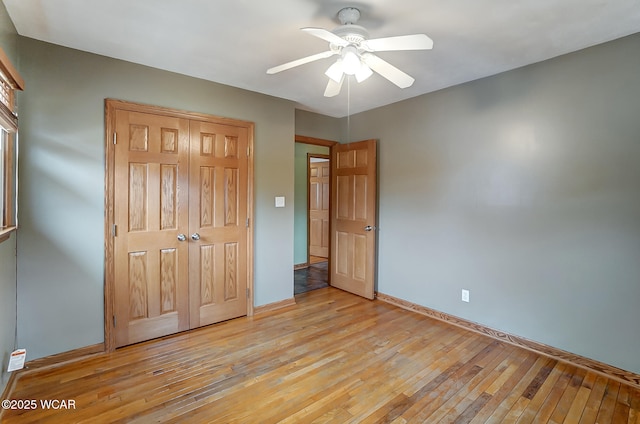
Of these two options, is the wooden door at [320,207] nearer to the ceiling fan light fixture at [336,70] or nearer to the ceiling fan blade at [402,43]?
the ceiling fan light fixture at [336,70]

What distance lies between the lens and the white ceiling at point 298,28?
73.3 inches

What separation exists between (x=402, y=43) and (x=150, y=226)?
98.7 inches

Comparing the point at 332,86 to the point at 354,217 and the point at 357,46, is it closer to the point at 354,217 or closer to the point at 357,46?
the point at 357,46

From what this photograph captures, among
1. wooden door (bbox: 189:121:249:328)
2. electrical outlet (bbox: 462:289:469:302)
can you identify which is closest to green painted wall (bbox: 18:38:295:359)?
wooden door (bbox: 189:121:249:328)

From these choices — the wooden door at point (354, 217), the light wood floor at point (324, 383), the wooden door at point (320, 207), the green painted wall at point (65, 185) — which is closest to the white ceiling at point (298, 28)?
the green painted wall at point (65, 185)

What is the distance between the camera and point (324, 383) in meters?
2.17

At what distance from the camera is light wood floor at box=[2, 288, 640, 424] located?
1.86 meters

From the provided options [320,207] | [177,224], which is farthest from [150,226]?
[320,207]

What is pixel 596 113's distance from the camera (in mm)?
2365

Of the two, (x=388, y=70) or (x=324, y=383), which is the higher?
(x=388, y=70)

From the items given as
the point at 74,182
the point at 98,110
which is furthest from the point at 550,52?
the point at 74,182

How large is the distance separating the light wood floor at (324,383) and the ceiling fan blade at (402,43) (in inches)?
85.6

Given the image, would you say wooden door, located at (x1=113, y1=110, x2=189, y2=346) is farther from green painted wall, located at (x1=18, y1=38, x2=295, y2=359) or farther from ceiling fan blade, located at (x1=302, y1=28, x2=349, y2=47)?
ceiling fan blade, located at (x1=302, y1=28, x2=349, y2=47)

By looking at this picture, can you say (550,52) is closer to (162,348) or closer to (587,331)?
(587,331)
